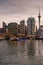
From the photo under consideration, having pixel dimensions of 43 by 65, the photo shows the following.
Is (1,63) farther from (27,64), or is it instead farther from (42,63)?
(42,63)

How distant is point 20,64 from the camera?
Result: 35.7m

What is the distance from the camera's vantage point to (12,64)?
35.8 m

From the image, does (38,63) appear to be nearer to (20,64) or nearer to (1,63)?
(20,64)

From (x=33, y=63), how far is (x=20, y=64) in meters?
2.42

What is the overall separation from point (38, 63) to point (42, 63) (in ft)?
2.20

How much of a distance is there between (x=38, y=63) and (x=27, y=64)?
2331 mm

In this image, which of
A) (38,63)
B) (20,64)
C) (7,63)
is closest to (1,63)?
(7,63)

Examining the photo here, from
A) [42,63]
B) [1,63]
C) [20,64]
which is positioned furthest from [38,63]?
[1,63]

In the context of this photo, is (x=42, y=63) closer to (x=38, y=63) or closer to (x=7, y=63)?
(x=38, y=63)

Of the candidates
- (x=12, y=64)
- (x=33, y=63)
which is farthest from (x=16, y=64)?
(x=33, y=63)

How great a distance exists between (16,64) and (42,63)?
174 inches

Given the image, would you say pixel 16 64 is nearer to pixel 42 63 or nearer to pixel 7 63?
pixel 7 63

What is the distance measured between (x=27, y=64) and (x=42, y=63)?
9.51 ft

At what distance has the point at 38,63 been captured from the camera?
3678cm
